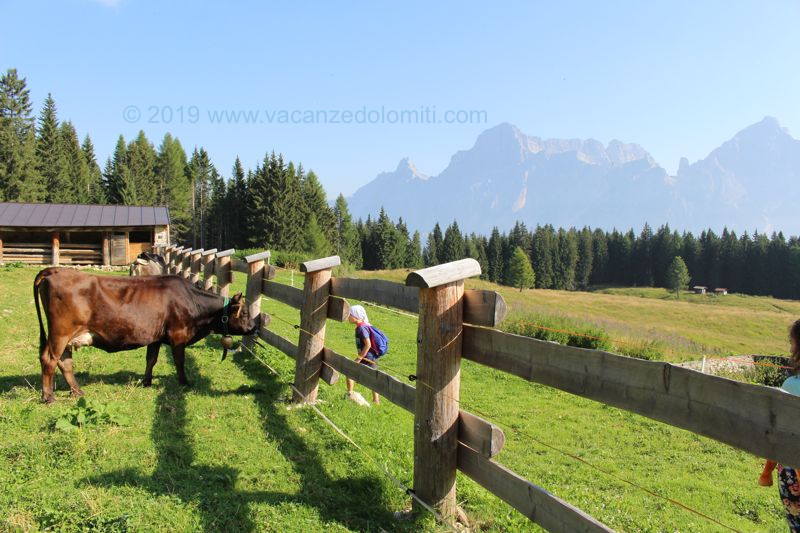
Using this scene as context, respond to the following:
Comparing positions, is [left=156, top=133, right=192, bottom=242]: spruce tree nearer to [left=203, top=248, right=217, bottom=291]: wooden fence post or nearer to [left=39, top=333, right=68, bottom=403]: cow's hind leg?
[left=203, top=248, right=217, bottom=291]: wooden fence post

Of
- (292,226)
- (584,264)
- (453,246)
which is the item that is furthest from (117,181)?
(584,264)

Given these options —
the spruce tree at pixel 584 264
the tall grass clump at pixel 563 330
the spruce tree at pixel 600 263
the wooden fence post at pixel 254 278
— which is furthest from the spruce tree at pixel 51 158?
the spruce tree at pixel 600 263

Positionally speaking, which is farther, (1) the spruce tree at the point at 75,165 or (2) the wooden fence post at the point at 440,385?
(1) the spruce tree at the point at 75,165

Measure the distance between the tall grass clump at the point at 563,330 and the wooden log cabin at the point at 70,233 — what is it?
815 inches

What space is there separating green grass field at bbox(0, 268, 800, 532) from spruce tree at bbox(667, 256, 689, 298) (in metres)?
104

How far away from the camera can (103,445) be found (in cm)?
478

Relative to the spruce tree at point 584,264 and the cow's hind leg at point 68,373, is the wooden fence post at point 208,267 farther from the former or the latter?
the spruce tree at point 584,264

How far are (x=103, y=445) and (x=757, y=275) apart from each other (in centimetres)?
12241

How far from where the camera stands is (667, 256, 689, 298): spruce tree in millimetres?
103000

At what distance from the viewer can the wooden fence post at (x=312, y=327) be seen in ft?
20.0

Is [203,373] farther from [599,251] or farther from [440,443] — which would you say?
[599,251]

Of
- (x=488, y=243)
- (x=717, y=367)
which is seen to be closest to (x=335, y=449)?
(x=717, y=367)

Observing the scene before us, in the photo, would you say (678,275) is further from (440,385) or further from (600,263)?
(440,385)

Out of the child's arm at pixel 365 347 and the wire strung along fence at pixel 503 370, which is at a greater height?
the wire strung along fence at pixel 503 370
